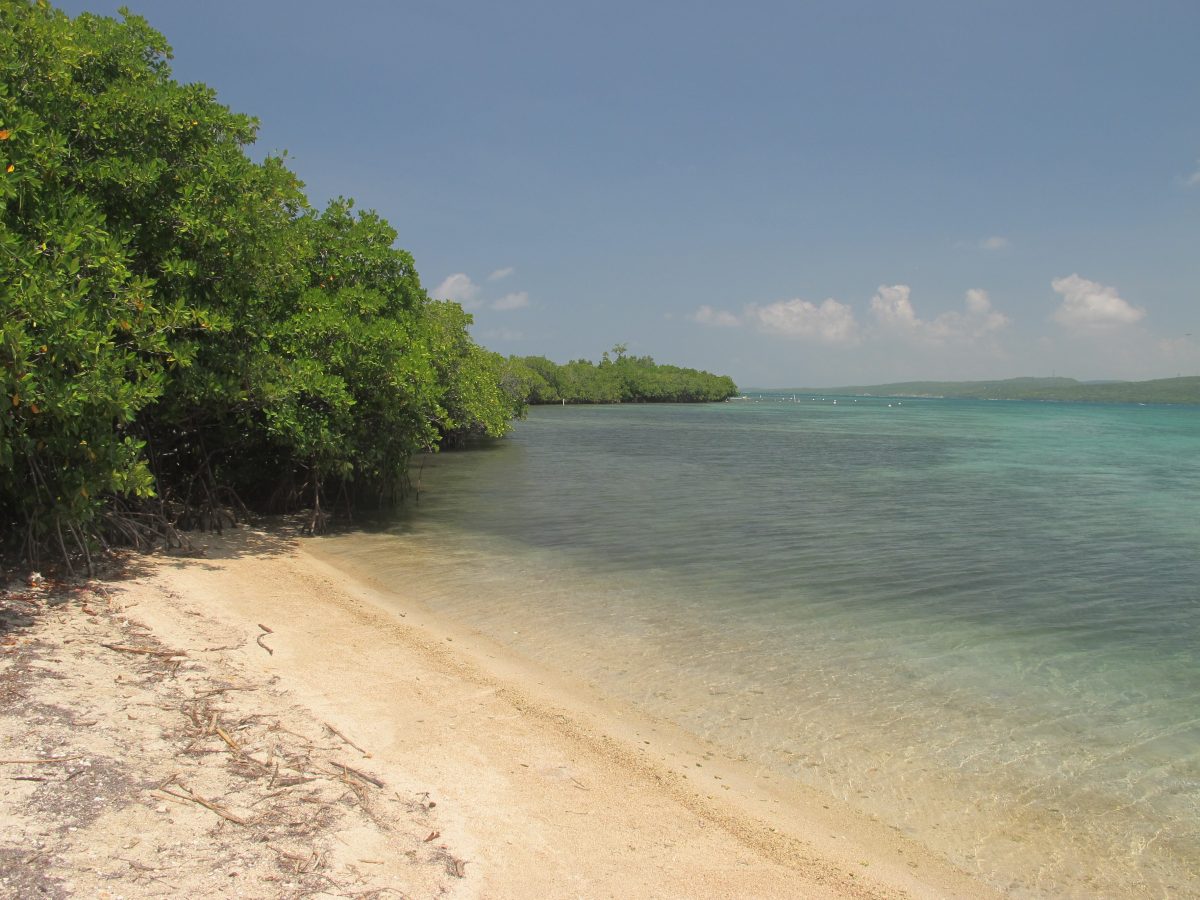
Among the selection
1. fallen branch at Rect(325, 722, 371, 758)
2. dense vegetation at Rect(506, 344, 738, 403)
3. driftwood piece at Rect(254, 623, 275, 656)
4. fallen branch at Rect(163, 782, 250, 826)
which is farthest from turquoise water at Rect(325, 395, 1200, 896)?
dense vegetation at Rect(506, 344, 738, 403)

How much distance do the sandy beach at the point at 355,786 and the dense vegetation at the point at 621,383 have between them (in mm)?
81671

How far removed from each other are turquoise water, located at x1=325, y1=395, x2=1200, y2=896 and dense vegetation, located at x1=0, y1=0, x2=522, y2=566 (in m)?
2.39

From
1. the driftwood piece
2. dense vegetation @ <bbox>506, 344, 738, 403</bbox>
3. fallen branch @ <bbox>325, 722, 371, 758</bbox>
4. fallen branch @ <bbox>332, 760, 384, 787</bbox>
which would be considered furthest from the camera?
dense vegetation @ <bbox>506, 344, 738, 403</bbox>

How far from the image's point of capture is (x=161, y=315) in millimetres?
8703

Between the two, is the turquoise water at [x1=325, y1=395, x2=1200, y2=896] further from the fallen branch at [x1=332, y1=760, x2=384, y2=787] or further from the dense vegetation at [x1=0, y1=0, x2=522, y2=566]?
the fallen branch at [x1=332, y1=760, x2=384, y2=787]

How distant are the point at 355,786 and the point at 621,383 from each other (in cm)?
11642

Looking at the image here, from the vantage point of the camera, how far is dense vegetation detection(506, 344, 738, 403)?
339ft

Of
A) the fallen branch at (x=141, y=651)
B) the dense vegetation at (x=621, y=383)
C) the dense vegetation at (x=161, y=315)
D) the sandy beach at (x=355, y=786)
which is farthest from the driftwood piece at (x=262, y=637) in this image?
the dense vegetation at (x=621, y=383)

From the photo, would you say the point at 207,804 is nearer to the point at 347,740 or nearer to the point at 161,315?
the point at 347,740

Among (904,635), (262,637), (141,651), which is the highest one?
(141,651)

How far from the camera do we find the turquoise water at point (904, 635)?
5.24 m

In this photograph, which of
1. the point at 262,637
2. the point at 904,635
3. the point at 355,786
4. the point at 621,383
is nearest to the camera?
the point at 355,786

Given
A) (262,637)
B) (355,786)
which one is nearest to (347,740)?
(355,786)

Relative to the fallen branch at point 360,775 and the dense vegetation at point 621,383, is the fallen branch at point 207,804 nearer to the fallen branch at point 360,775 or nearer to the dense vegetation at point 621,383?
the fallen branch at point 360,775
